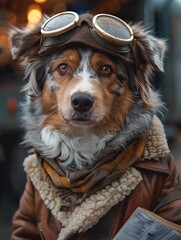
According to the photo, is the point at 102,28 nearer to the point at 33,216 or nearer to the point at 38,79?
the point at 38,79

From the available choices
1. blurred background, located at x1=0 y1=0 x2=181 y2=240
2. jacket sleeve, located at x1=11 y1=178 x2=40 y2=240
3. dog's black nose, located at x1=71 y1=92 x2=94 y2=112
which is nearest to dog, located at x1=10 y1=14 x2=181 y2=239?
dog's black nose, located at x1=71 y1=92 x2=94 y2=112

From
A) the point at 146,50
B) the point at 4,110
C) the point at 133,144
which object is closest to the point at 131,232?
the point at 133,144

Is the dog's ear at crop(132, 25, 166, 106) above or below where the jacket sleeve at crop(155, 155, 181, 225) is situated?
above

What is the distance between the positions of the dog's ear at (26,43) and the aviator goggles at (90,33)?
0.10 meters

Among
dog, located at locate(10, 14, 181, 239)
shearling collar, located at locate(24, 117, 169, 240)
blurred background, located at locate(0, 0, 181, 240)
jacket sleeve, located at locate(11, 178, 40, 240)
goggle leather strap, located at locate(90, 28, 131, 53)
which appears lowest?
blurred background, located at locate(0, 0, 181, 240)

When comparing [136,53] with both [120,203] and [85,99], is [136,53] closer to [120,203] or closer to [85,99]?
[85,99]

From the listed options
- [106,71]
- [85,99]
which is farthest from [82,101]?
[106,71]

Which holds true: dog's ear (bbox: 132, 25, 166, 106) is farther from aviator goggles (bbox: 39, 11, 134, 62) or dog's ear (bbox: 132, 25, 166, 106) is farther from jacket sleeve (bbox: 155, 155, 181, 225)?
jacket sleeve (bbox: 155, 155, 181, 225)

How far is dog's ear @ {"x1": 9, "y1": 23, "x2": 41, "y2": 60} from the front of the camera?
2746 mm

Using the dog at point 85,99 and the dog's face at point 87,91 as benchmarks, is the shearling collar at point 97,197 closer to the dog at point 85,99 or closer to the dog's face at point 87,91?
the dog at point 85,99

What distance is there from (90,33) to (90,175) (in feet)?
2.09

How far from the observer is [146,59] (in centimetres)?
268

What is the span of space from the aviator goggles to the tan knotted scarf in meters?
0.47

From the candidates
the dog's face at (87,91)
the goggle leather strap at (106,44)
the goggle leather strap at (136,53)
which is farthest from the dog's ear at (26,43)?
the goggle leather strap at (136,53)
